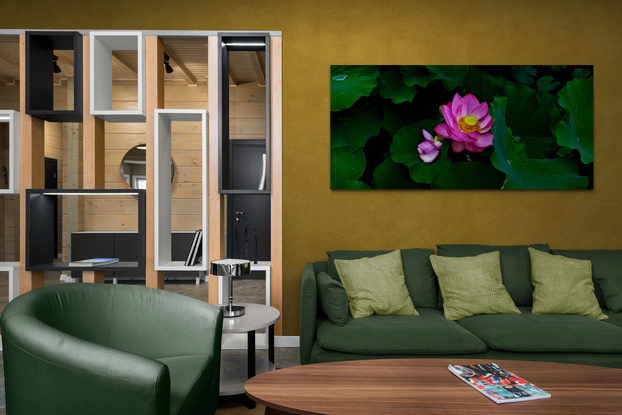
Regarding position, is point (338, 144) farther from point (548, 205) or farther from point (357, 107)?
point (548, 205)

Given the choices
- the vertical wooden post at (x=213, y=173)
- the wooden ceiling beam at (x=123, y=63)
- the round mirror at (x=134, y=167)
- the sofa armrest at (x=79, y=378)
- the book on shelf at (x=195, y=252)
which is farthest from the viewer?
the round mirror at (x=134, y=167)

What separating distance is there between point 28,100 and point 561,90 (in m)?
3.92

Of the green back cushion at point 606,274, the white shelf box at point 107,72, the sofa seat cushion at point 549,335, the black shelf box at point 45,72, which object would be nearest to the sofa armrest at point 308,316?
the sofa seat cushion at point 549,335

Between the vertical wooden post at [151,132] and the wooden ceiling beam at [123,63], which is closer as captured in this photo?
the vertical wooden post at [151,132]

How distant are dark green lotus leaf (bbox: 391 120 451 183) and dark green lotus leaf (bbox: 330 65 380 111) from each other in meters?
0.43

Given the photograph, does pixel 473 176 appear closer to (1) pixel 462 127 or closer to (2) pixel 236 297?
(1) pixel 462 127

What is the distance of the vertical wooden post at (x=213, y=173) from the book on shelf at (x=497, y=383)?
2005 mm

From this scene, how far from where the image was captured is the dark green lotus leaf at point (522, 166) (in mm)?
3164

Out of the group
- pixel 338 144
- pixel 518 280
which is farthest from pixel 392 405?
pixel 338 144

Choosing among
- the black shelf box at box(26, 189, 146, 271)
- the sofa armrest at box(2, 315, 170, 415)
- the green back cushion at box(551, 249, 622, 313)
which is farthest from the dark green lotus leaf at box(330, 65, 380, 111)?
the sofa armrest at box(2, 315, 170, 415)

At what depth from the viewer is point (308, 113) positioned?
3.23 meters

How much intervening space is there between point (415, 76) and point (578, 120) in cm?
129

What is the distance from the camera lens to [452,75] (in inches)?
125

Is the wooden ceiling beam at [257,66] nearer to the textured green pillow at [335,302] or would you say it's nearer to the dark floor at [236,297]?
the dark floor at [236,297]
